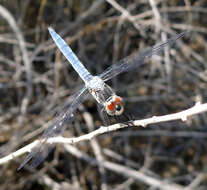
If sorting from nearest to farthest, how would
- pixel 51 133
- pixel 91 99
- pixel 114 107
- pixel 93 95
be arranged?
pixel 51 133
pixel 114 107
pixel 93 95
pixel 91 99

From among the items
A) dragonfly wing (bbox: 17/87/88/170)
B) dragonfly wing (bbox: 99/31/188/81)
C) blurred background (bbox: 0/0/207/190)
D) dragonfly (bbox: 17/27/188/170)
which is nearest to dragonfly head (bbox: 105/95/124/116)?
dragonfly (bbox: 17/27/188/170)

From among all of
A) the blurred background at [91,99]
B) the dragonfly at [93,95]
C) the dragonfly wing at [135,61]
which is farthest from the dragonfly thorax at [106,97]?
the blurred background at [91,99]

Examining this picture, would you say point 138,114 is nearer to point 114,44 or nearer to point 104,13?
point 114,44

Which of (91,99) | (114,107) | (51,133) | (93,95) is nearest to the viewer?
(51,133)

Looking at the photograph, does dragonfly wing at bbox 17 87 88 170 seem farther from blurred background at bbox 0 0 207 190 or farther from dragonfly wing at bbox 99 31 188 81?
blurred background at bbox 0 0 207 190

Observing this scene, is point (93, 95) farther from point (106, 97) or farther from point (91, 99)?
point (91, 99)

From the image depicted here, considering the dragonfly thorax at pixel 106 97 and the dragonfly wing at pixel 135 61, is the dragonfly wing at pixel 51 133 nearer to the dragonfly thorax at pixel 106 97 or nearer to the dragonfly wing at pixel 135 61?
the dragonfly thorax at pixel 106 97

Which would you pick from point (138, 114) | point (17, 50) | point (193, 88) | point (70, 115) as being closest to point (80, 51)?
point (17, 50)

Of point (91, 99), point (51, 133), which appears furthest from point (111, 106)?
point (91, 99)
